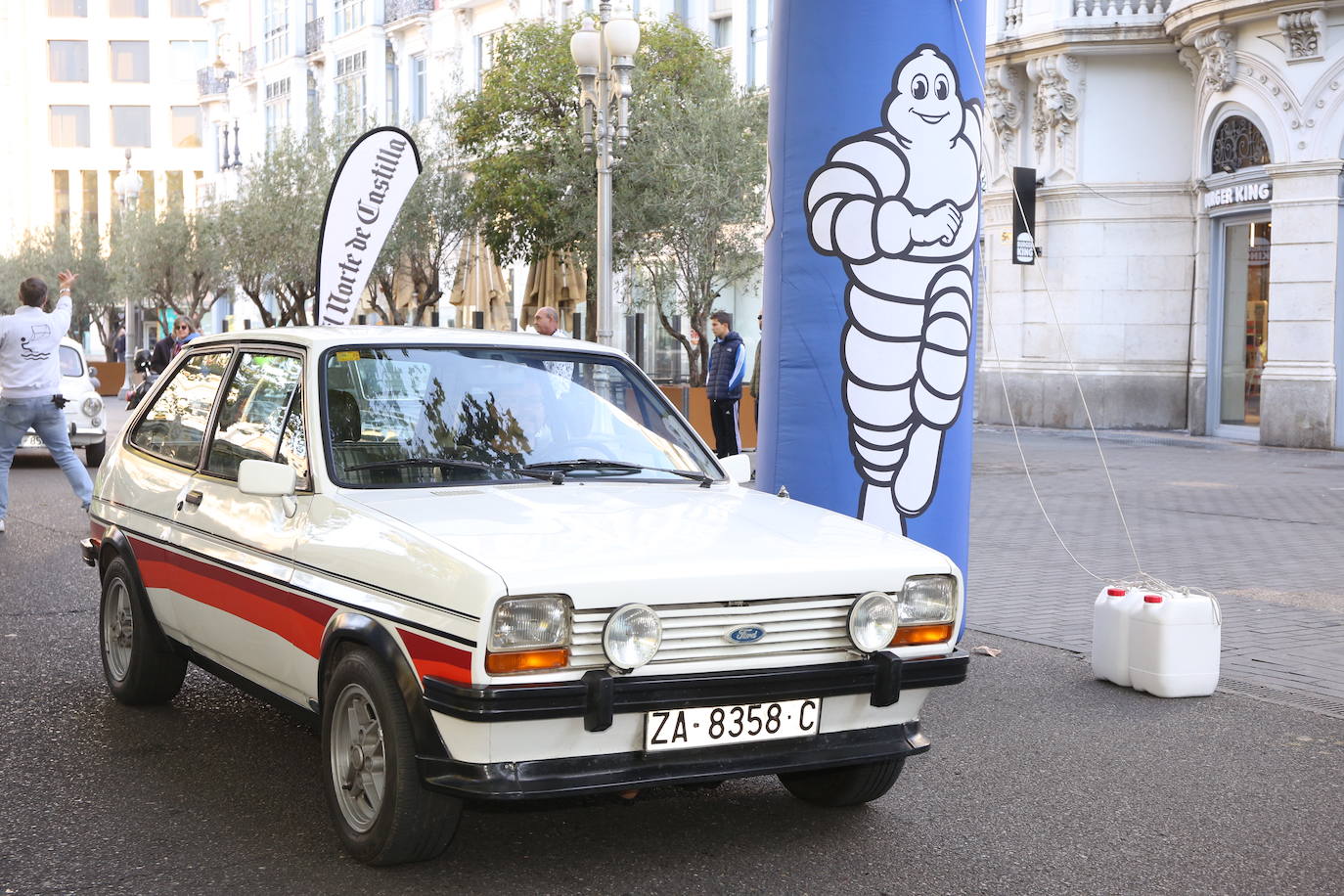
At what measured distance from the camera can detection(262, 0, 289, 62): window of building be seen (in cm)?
5768

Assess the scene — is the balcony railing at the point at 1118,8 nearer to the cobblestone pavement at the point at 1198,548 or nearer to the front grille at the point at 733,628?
the cobblestone pavement at the point at 1198,548

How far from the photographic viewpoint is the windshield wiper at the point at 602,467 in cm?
518

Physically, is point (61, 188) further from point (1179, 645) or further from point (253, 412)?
point (1179, 645)

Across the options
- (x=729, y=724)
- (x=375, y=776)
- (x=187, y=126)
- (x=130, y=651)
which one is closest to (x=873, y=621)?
(x=729, y=724)

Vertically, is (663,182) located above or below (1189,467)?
above

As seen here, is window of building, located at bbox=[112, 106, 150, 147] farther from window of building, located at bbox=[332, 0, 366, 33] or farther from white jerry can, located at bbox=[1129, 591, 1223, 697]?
white jerry can, located at bbox=[1129, 591, 1223, 697]

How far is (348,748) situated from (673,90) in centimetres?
2418

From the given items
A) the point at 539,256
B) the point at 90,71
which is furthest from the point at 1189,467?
the point at 90,71

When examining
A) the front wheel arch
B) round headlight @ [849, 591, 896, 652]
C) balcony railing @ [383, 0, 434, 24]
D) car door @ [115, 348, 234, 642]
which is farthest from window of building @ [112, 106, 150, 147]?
round headlight @ [849, 591, 896, 652]

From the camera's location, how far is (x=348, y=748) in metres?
4.55

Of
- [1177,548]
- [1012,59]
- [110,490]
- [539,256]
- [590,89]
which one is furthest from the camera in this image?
[539,256]

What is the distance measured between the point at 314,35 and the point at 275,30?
4.39m

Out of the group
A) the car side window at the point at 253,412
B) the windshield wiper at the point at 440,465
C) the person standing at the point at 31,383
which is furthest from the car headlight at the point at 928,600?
the person standing at the point at 31,383

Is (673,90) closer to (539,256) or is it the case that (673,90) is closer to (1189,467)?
(539,256)
